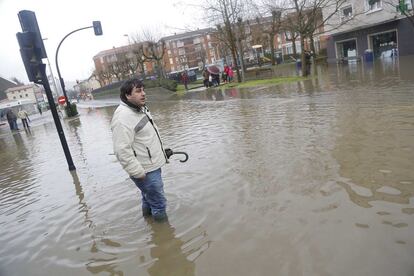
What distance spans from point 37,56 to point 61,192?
276 centimetres

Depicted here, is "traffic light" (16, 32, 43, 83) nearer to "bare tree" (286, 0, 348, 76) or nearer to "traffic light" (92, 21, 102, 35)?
"traffic light" (92, 21, 102, 35)

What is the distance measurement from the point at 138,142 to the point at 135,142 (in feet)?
0.11

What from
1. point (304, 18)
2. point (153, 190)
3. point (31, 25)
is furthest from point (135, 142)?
point (304, 18)

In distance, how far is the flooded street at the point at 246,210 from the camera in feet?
11.3

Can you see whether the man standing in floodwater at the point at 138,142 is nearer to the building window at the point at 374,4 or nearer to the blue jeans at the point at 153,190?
the blue jeans at the point at 153,190

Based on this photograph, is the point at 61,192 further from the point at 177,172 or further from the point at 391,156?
the point at 391,156

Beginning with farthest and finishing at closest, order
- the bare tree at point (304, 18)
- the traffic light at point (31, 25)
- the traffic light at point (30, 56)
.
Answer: the bare tree at point (304, 18)
the traffic light at point (31, 25)
the traffic light at point (30, 56)

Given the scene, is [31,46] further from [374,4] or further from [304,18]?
[374,4]

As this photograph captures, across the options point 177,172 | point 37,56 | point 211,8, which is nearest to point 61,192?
point 177,172

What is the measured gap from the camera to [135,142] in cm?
411

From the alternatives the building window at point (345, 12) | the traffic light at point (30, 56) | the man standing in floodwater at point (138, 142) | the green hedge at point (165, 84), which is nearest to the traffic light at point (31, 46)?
the traffic light at point (30, 56)

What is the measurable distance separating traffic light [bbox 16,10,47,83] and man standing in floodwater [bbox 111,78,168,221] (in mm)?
4038

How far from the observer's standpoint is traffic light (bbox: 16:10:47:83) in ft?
23.4

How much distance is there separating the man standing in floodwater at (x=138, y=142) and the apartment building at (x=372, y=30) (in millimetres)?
27497
